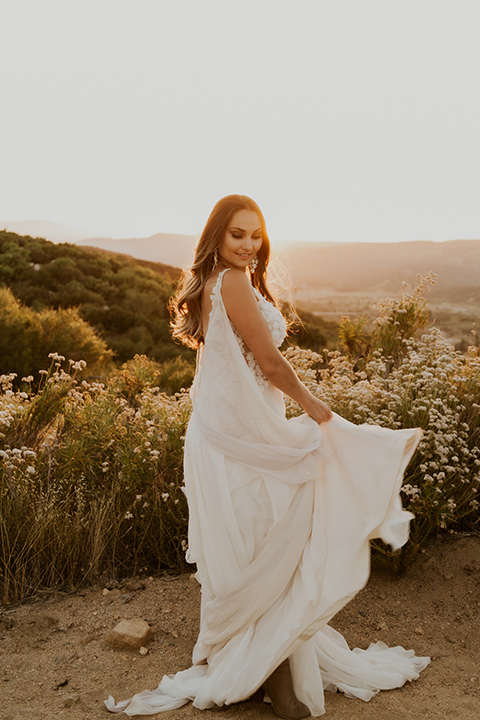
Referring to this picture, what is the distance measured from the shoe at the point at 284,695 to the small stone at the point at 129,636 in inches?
37.6

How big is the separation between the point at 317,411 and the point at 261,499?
0.46 m

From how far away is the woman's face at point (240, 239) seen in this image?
2.90 meters

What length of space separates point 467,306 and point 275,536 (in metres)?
38.0

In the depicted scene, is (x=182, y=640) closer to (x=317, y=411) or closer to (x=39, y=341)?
(x=317, y=411)

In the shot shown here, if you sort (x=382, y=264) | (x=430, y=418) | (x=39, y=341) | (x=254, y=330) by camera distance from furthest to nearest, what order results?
1. (x=382, y=264)
2. (x=39, y=341)
3. (x=430, y=418)
4. (x=254, y=330)

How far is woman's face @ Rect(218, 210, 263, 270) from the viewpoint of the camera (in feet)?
9.51

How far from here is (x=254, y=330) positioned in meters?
2.74

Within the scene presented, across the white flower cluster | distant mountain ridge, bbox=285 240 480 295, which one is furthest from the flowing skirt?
distant mountain ridge, bbox=285 240 480 295

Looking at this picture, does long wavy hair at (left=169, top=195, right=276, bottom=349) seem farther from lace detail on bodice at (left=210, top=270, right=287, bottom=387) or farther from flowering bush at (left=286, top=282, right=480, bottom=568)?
flowering bush at (left=286, top=282, right=480, bottom=568)

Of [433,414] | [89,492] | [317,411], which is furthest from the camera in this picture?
[89,492]

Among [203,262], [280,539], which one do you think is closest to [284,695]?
[280,539]

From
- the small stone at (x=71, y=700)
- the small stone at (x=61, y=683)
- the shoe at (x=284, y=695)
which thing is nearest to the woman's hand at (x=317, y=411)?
the shoe at (x=284, y=695)

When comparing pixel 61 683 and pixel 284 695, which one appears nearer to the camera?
pixel 284 695

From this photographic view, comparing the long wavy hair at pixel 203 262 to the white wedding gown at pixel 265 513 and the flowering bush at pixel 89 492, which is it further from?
the flowering bush at pixel 89 492
